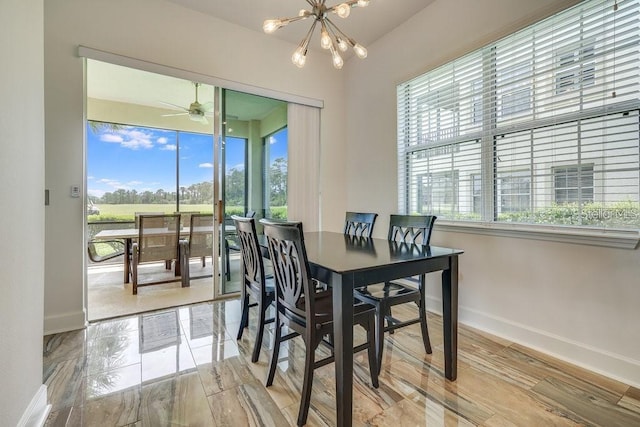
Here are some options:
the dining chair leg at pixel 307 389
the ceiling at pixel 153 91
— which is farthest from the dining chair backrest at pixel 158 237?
the dining chair leg at pixel 307 389

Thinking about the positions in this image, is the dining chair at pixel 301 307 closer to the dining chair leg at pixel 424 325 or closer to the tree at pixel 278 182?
the dining chair leg at pixel 424 325

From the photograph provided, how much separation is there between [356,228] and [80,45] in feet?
9.51

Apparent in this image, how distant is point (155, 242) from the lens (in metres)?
3.62

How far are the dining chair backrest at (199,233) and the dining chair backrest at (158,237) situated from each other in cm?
18

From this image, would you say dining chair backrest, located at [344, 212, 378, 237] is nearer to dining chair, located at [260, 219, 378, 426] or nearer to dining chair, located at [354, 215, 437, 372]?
dining chair, located at [354, 215, 437, 372]

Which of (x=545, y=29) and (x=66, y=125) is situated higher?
(x=545, y=29)

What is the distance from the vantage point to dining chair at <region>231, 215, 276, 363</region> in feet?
6.14

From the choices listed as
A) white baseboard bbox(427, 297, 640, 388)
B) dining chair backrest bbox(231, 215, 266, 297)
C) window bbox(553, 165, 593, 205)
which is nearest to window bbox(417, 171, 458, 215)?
window bbox(553, 165, 593, 205)

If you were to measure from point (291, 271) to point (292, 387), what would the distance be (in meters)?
0.73

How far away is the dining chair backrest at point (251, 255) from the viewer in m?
1.85

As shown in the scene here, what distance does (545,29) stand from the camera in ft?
6.77

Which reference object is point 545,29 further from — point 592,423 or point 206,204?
point 206,204

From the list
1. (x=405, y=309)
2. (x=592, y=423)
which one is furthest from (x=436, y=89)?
(x=592, y=423)

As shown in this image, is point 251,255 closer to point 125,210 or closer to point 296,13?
point 296,13
